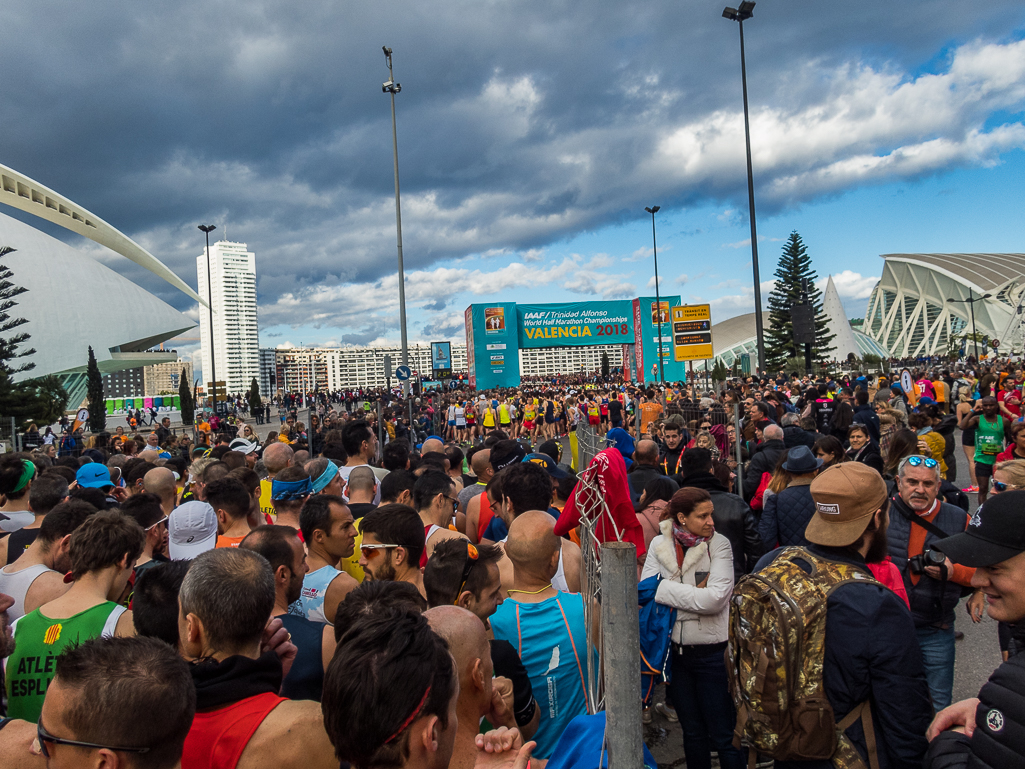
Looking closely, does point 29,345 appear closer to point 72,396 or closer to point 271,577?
point 72,396

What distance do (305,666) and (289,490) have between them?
95.9 inches

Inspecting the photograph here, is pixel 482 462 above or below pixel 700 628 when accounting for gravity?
above

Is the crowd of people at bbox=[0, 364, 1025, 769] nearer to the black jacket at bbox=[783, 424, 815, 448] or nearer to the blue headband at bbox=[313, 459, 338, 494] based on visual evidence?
the blue headband at bbox=[313, 459, 338, 494]

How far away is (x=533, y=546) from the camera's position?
2588 mm

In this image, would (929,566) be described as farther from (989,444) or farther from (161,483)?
(989,444)

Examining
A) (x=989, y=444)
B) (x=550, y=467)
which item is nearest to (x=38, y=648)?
(x=550, y=467)

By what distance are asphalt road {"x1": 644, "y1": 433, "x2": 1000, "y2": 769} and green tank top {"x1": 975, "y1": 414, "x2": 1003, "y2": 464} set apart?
382 centimetres

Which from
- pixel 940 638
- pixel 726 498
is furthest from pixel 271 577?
pixel 940 638

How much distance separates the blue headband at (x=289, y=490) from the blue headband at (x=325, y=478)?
208mm

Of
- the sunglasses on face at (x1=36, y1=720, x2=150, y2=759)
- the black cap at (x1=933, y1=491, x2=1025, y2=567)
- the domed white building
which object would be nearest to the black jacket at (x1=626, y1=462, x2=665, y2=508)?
the black cap at (x1=933, y1=491, x2=1025, y2=567)

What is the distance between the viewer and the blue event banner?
44.0 metres

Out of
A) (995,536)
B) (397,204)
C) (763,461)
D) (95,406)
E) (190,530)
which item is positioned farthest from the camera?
(95,406)

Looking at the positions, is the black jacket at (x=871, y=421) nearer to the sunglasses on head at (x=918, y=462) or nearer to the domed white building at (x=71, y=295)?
the sunglasses on head at (x=918, y=462)

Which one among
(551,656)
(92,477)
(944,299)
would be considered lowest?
(551,656)
